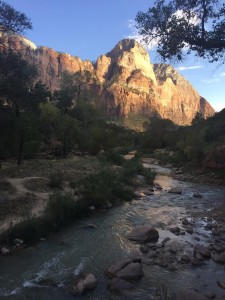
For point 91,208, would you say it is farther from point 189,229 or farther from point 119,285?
point 119,285

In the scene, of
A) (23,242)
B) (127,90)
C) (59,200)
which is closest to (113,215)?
(59,200)

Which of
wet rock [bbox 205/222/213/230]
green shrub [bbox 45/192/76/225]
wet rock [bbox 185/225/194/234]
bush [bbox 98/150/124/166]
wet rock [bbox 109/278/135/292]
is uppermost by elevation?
bush [bbox 98/150/124/166]

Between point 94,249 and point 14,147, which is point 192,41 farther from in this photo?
point 14,147

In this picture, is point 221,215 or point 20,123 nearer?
point 221,215

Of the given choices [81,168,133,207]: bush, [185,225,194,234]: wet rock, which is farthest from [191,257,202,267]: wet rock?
[81,168,133,207]: bush

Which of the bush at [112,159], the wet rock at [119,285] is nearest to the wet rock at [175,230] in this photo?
the wet rock at [119,285]

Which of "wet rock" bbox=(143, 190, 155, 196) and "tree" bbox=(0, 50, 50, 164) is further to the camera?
"wet rock" bbox=(143, 190, 155, 196)

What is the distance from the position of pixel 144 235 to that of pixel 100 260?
8.56 ft

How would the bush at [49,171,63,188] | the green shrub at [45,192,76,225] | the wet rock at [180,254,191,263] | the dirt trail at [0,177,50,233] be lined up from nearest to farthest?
1. the wet rock at [180,254,191,263]
2. the dirt trail at [0,177,50,233]
3. the green shrub at [45,192,76,225]
4. the bush at [49,171,63,188]

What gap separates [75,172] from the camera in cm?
2408

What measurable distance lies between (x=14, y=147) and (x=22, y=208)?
15.8m

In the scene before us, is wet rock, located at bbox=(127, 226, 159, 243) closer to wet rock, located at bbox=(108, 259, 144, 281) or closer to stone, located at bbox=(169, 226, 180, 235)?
stone, located at bbox=(169, 226, 180, 235)

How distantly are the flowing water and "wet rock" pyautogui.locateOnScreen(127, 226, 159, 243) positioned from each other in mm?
327

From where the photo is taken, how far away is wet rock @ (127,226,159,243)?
13.0m
